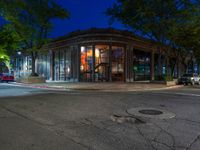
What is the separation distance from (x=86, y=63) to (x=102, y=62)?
2.40 meters

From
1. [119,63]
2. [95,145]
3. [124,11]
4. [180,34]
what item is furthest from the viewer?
[119,63]

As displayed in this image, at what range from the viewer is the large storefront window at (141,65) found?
3367 centimetres

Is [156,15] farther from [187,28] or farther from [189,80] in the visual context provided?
[189,80]

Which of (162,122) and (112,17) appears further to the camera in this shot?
(112,17)

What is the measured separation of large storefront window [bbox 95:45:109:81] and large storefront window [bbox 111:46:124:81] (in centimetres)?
106

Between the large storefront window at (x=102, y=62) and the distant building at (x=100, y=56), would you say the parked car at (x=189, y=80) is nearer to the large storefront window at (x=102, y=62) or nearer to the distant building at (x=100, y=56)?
the distant building at (x=100, y=56)

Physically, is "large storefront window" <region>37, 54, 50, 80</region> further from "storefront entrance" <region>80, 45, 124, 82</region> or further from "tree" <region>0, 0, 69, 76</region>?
"storefront entrance" <region>80, 45, 124, 82</region>

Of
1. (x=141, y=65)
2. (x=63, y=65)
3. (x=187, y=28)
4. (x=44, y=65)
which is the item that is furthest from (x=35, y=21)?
(x=187, y=28)

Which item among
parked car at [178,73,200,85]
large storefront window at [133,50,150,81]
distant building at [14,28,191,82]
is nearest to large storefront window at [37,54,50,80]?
distant building at [14,28,191,82]

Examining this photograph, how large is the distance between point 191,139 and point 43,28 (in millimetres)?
26132

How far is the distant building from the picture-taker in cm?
2831

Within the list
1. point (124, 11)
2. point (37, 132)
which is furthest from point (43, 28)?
point (37, 132)

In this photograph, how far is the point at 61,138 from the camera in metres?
4.88

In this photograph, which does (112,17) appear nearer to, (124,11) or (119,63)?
(124,11)
